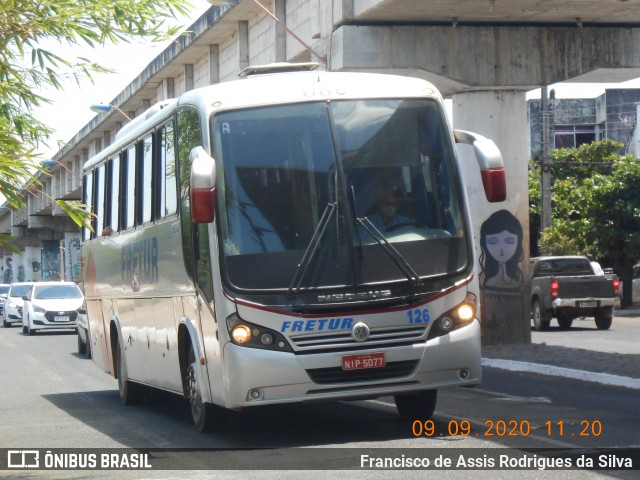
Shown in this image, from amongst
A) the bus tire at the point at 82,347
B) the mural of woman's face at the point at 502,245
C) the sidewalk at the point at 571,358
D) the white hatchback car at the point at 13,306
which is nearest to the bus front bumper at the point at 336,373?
the sidewalk at the point at 571,358

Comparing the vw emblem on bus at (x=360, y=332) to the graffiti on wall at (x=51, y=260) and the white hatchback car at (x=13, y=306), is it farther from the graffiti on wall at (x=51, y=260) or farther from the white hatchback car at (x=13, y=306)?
the graffiti on wall at (x=51, y=260)

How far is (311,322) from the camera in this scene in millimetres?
9898

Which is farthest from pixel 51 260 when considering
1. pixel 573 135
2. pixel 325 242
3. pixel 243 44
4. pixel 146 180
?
pixel 325 242

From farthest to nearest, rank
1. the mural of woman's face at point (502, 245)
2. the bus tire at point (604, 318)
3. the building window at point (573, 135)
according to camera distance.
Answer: the building window at point (573, 135) → the bus tire at point (604, 318) → the mural of woman's face at point (502, 245)

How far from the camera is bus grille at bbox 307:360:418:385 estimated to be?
9.95 metres

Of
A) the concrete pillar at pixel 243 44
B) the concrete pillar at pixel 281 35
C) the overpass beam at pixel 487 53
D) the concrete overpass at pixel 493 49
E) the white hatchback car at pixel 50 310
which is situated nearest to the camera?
the concrete overpass at pixel 493 49

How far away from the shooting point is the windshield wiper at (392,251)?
10148 millimetres

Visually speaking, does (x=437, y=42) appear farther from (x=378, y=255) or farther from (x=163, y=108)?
(x=378, y=255)

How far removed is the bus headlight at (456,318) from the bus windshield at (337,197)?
276mm

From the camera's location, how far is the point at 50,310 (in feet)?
122

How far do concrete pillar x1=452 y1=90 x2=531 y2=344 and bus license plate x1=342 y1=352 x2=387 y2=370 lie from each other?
11.8 metres

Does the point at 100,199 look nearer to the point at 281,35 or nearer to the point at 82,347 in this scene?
the point at 281,35

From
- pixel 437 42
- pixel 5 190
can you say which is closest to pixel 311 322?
pixel 5 190

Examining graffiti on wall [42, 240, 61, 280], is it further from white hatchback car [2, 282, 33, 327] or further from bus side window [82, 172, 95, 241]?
bus side window [82, 172, 95, 241]
